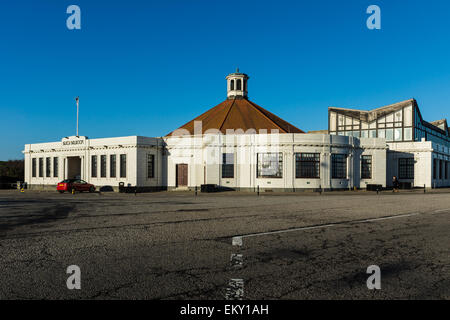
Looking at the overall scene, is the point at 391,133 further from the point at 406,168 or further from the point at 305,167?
the point at 305,167

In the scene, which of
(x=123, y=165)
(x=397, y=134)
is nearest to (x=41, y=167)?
(x=123, y=165)

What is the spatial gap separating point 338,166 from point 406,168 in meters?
14.1

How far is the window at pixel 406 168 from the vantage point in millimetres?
42312

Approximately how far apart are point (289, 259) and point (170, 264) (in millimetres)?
2245

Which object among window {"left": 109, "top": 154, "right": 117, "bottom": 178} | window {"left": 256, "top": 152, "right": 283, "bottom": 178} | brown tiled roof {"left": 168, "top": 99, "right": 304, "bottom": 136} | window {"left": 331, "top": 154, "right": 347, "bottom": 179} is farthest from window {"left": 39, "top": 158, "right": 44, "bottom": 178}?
window {"left": 331, "top": 154, "right": 347, "bottom": 179}

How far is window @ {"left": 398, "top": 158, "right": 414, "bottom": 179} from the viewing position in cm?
4231

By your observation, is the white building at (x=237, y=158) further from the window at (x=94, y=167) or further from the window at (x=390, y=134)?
the window at (x=390, y=134)

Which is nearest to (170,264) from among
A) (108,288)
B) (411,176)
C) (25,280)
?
(108,288)

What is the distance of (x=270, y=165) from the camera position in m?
33.7

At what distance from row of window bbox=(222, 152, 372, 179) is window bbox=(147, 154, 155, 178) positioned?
29.3 ft

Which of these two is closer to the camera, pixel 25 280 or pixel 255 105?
pixel 25 280

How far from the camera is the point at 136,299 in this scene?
166 inches
